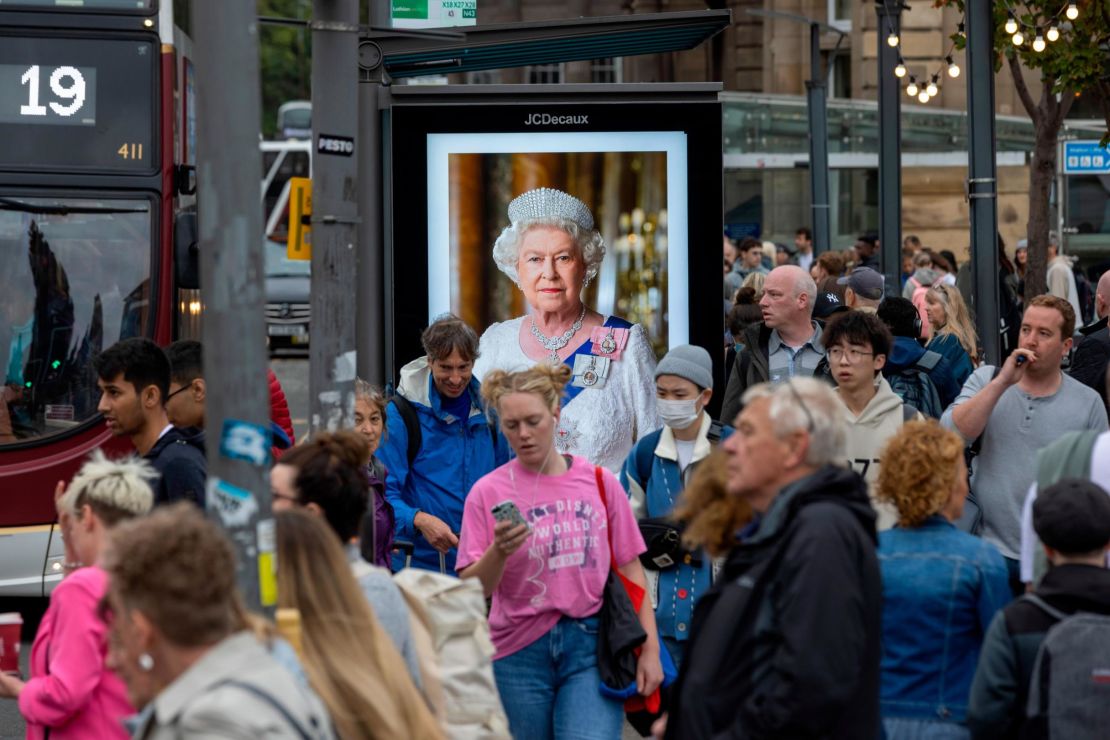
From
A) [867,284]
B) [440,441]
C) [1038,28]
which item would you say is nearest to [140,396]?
[440,441]

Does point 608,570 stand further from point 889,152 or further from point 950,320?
point 889,152

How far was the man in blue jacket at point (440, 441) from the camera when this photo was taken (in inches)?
295

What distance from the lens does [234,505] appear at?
433cm

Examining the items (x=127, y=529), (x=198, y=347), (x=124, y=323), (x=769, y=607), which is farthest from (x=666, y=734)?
(x=124, y=323)

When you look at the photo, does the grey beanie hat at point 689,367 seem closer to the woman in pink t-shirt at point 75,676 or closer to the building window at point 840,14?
the woman in pink t-shirt at point 75,676

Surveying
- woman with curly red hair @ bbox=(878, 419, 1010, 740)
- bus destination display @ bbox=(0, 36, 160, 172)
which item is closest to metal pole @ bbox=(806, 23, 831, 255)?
bus destination display @ bbox=(0, 36, 160, 172)

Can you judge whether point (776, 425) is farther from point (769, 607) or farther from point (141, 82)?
point (141, 82)

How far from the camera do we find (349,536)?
463 centimetres

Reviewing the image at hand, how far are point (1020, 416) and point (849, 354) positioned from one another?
0.72m

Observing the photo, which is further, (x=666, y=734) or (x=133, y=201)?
(x=133, y=201)

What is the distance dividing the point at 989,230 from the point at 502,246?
485 cm

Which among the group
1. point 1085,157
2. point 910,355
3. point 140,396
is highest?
point 1085,157

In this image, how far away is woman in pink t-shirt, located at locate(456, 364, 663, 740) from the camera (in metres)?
5.97

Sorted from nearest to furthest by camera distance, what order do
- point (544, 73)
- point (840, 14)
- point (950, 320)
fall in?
point (950, 320)
point (840, 14)
point (544, 73)
